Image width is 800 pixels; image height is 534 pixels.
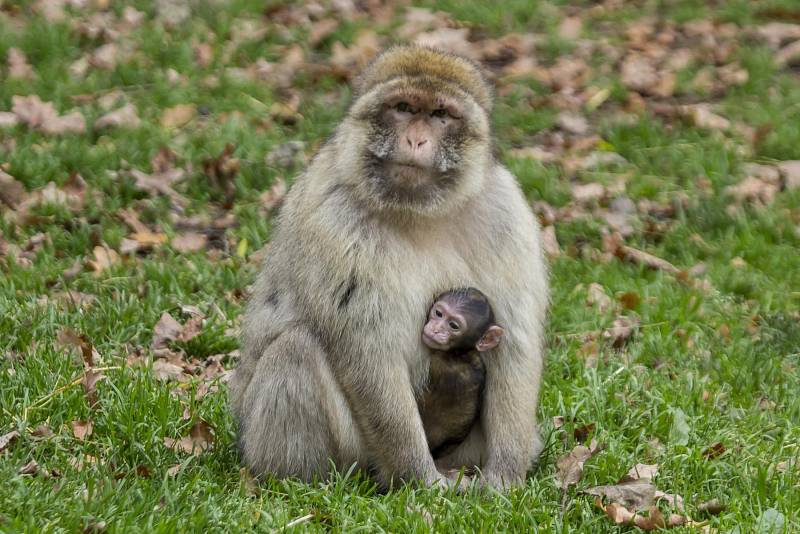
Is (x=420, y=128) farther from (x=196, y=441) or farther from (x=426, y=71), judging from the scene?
(x=196, y=441)

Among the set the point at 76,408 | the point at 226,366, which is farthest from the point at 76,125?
the point at 76,408

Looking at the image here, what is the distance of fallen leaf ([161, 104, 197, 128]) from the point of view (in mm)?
9430

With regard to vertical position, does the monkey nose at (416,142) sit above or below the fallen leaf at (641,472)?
above

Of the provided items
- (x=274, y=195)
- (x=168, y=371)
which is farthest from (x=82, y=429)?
(x=274, y=195)

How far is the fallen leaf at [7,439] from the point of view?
5.13 metres

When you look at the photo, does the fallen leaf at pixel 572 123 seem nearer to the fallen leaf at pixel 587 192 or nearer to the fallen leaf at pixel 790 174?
the fallen leaf at pixel 587 192

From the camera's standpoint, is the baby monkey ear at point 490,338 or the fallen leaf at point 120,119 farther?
the fallen leaf at point 120,119

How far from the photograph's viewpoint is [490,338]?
5.18 m

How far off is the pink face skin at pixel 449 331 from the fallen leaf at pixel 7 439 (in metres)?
1.72

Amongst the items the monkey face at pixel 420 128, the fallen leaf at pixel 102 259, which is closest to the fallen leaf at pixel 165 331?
the fallen leaf at pixel 102 259

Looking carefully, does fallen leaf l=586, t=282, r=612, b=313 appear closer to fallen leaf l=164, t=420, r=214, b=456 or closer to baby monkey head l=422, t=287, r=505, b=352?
baby monkey head l=422, t=287, r=505, b=352

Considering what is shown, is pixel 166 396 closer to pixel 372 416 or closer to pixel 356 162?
pixel 372 416

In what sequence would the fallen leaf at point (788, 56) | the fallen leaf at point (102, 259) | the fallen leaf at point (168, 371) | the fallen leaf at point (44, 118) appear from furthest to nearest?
the fallen leaf at point (788, 56), the fallen leaf at point (44, 118), the fallen leaf at point (102, 259), the fallen leaf at point (168, 371)

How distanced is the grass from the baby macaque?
0.43 meters
